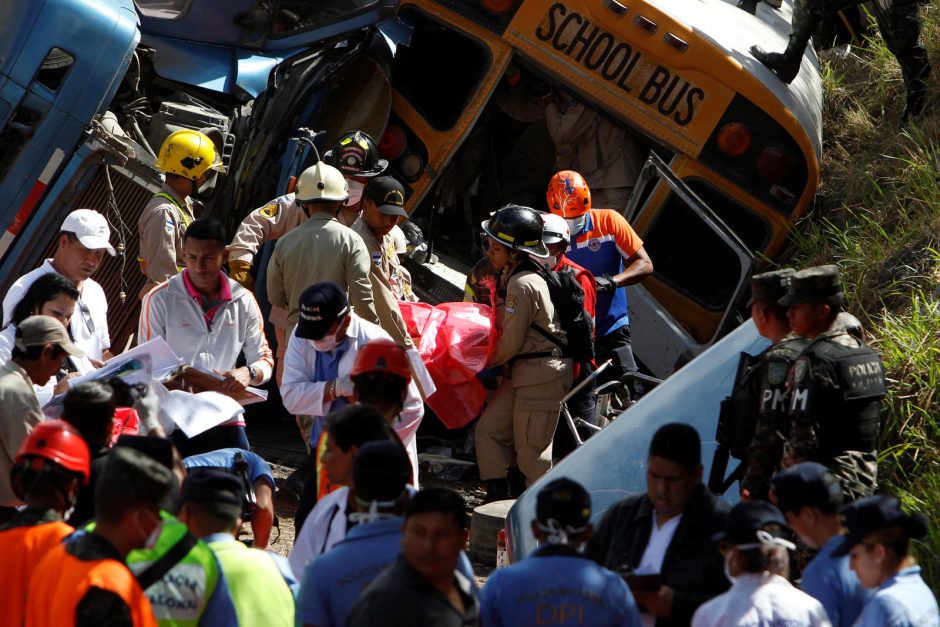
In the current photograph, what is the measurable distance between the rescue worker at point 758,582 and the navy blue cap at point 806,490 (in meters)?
0.25

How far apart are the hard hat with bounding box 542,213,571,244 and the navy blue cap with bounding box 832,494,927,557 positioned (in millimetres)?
3644

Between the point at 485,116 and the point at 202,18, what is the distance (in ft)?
7.07

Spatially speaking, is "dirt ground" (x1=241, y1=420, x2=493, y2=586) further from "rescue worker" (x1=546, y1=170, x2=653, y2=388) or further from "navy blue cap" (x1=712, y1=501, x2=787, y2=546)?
"navy blue cap" (x1=712, y1=501, x2=787, y2=546)

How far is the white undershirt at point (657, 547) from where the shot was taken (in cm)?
376

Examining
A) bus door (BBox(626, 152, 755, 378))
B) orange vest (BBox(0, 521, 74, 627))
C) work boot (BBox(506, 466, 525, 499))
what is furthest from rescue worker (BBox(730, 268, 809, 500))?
bus door (BBox(626, 152, 755, 378))

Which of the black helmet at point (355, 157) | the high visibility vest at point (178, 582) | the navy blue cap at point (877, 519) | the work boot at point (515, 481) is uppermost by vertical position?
the navy blue cap at point (877, 519)

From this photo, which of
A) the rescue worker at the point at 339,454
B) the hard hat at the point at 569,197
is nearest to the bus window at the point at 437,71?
the hard hat at the point at 569,197

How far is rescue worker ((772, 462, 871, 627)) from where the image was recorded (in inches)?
140

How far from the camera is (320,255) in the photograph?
6.16 metres

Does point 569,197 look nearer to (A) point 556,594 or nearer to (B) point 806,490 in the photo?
(B) point 806,490

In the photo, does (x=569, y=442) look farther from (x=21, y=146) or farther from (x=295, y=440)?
(x=21, y=146)

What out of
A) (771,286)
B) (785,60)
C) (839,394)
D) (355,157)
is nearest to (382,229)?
(355,157)

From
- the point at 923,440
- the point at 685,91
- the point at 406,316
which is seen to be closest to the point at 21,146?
the point at 406,316

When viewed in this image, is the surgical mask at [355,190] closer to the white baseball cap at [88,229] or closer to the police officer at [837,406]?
the white baseball cap at [88,229]
